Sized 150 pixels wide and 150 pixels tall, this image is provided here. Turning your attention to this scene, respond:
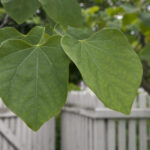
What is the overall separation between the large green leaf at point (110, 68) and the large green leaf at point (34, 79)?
0.09ft

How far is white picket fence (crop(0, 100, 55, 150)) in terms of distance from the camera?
288 cm

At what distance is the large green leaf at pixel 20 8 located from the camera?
0.47 metres

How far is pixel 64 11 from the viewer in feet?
1.50

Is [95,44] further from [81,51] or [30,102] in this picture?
[30,102]

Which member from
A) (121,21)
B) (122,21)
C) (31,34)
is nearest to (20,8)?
(31,34)

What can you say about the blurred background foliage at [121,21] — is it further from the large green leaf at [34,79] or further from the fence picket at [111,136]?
the fence picket at [111,136]

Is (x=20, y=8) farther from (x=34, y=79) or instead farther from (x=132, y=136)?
(x=132, y=136)

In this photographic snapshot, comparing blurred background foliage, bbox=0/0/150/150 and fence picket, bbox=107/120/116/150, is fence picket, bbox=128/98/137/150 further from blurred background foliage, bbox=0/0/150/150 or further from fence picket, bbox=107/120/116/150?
blurred background foliage, bbox=0/0/150/150

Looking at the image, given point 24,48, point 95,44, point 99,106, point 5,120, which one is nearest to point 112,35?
point 95,44

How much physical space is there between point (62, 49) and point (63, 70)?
34mm

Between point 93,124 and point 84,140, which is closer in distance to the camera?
point 93,124

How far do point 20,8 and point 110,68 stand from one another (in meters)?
0.22

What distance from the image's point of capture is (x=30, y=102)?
353 millimetres

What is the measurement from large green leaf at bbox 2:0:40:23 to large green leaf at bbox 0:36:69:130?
0.11 metres
